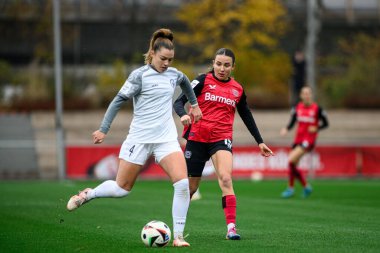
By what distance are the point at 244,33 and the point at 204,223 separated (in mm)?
29737

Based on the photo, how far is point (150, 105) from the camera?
10219 mm

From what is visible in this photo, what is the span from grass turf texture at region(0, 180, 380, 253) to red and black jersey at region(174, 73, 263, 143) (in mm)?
1311

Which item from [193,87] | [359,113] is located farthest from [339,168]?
[193,87]

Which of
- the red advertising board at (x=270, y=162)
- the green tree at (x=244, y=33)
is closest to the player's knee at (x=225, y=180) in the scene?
the red advertising board at (x=270, y=162)

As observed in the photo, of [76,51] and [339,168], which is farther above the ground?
[76,51]

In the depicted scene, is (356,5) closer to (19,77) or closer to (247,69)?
(247,69)

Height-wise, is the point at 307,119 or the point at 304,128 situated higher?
the point at 307,119

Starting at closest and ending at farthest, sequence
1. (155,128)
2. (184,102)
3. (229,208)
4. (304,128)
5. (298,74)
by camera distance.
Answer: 1. (155,128)
2. (229,208)
3. (184,102)
4. (304,128)
5. (298,74)

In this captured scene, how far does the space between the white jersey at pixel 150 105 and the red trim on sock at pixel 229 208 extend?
1.36 metres

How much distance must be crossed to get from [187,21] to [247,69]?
146 inches

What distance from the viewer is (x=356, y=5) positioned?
155 ft

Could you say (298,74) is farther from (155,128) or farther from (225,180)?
(155,128)

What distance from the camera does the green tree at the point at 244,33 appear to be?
42.3 meters

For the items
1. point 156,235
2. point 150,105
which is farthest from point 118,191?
point 150,105
